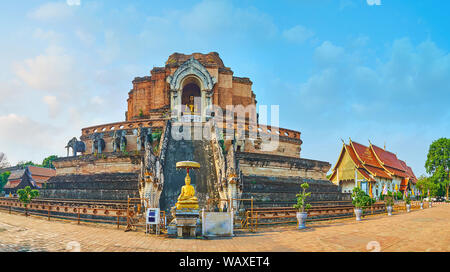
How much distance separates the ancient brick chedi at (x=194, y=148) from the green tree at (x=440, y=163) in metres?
30.2

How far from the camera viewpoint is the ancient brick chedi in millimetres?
17094

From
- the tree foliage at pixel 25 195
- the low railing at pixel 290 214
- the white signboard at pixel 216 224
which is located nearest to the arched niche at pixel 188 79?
the tree foliage at pixel 25 195

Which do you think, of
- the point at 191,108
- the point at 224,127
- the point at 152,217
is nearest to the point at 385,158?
the point at 224,127

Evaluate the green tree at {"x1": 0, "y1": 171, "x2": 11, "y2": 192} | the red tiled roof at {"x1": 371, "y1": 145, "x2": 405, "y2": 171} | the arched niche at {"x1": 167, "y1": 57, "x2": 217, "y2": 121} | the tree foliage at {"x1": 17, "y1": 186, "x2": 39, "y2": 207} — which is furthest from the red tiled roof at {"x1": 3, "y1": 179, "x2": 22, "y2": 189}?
the red tiled roof at {"x1": 371, "y1": 145, "x2": 405, "y2": 171}

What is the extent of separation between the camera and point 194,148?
68.6 feet

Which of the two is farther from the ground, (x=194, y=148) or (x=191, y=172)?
(x=194, y=148)

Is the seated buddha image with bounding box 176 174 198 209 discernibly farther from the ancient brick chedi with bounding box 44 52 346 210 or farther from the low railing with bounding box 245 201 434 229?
the ancient brick chedi with bounding box 44 52 346 210

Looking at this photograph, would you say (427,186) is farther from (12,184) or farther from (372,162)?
(12,184)

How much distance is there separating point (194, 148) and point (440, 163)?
145ft

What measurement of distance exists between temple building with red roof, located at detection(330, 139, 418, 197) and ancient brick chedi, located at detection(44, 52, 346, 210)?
1356 centimetres

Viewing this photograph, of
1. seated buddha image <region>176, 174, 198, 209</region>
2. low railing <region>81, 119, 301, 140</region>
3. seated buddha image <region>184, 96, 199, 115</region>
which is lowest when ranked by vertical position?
seated buddha image <region>176, 174, 198, 209</region>
